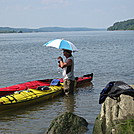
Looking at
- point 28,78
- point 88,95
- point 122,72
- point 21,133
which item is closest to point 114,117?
point 21,133

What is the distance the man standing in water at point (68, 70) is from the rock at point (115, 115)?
414 cm

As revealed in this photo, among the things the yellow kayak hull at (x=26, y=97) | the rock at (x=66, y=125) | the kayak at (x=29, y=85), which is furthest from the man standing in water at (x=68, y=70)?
the rock at (x=66, y=125)

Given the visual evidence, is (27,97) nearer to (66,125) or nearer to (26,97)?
(26,97)

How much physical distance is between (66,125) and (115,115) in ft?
4.64

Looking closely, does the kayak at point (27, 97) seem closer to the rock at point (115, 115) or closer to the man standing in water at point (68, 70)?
the man standing in water at point (68, 70)

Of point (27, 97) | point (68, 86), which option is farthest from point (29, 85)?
point (27, 97)

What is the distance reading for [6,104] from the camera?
9.98 metres

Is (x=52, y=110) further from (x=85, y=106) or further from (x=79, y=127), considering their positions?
(x=79, y=127)

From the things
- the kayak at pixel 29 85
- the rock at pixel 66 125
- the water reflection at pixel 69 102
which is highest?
the rock at pixel 66 125

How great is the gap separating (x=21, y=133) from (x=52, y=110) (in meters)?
2.58

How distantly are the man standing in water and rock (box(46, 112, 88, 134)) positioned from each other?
353 cm

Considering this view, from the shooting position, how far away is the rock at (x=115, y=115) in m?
6.27

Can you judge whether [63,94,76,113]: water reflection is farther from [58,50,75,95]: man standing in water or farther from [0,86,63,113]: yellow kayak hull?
[0,86,63,113]: yellow kayak hull

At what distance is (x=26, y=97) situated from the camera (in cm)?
1090
